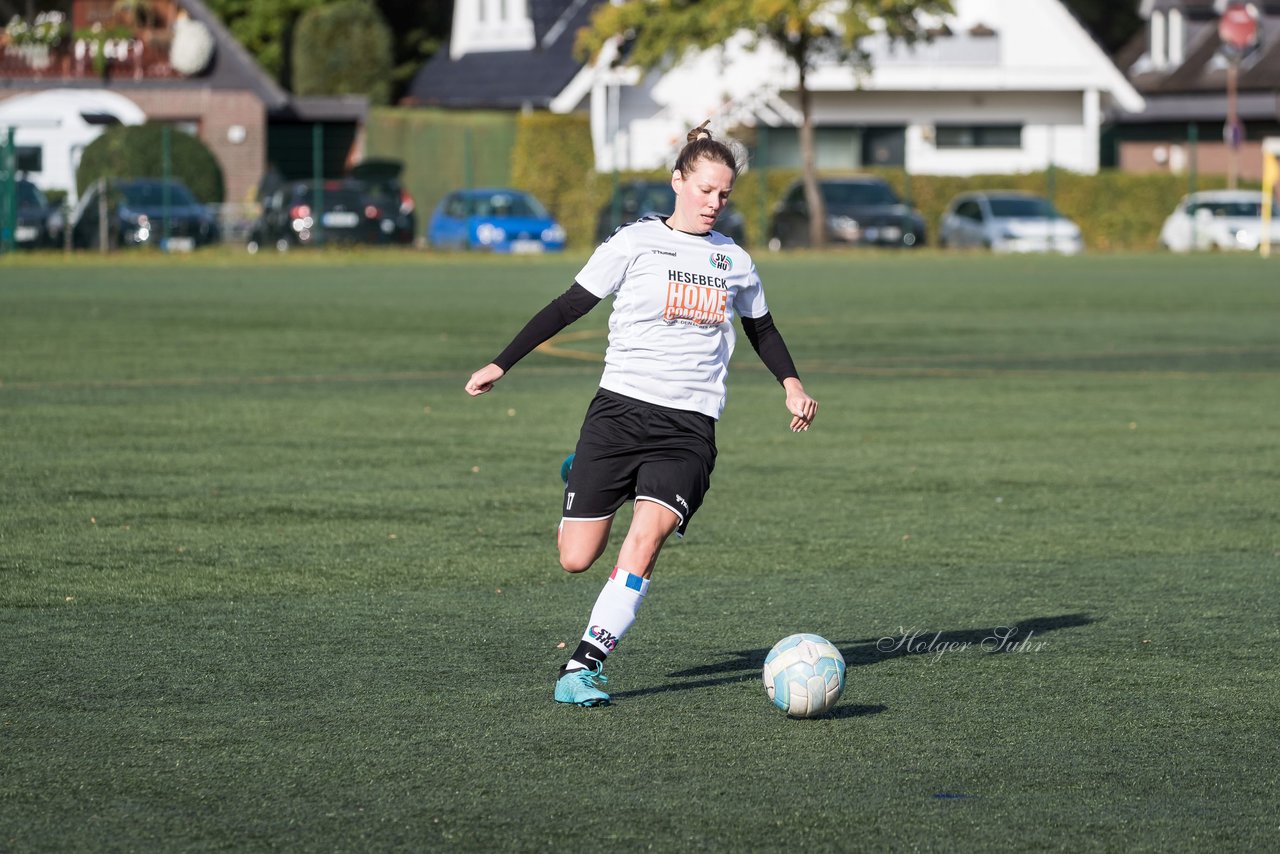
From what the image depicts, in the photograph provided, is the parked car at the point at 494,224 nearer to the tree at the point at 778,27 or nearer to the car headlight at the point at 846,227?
the tree at the point at 778,27

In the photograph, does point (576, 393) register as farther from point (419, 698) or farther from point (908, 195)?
point (908, 195)

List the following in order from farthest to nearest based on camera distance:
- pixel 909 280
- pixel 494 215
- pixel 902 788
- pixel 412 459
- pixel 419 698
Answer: pixel 494 215, pixel 909 280, pixel 412 459, pixel 419 698, pixel 902 788

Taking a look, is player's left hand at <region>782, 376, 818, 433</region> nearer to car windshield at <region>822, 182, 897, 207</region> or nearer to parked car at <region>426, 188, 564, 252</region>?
parked car at <region>426, 188, 564, 252</region>

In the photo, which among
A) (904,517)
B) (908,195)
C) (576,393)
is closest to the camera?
(904,517)

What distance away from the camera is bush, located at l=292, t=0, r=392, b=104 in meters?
64.0

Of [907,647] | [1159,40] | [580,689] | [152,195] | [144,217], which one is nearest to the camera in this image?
[580,689]

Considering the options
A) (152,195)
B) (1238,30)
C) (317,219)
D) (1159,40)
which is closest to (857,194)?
(317,219)

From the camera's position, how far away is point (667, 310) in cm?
673

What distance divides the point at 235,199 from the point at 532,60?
11.3 metres

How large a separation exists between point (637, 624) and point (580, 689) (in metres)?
1.45

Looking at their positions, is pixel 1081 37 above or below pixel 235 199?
above

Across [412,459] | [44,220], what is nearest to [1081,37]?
[44,220]

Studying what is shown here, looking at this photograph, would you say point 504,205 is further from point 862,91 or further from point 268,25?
point 268,25

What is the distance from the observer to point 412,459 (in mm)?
12602
